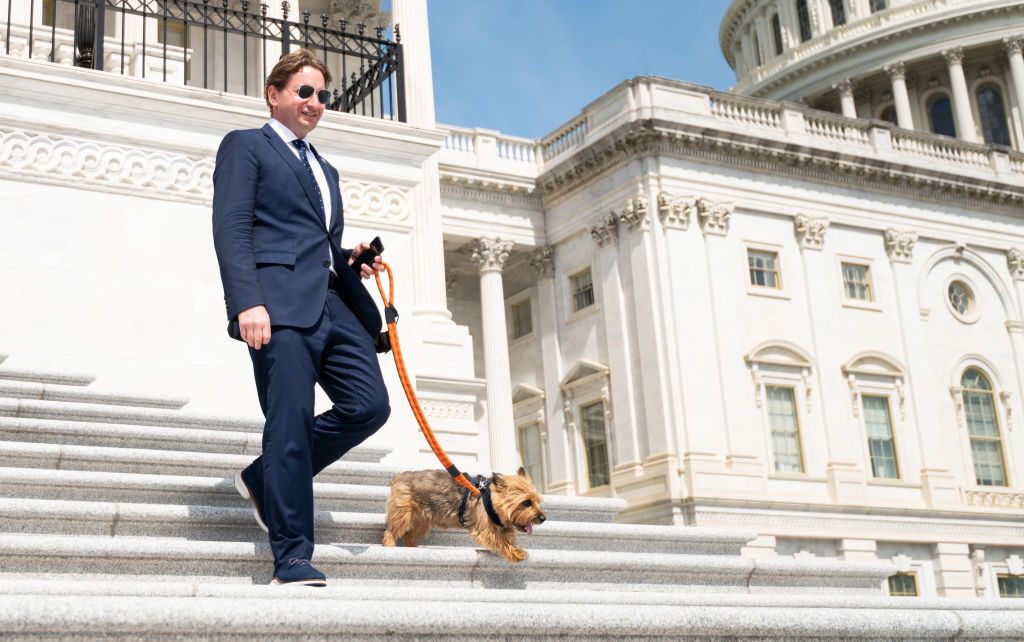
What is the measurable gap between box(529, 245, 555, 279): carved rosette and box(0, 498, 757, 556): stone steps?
28410 millimetres

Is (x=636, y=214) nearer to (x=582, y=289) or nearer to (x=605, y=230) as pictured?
(x=605, y=230)

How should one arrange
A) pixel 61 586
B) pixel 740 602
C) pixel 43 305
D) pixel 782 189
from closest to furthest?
pixel 61 586 < pixel 740 602 < pixel 43 305 < pixel 782 189

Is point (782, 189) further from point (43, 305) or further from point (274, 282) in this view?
point (274, 282)

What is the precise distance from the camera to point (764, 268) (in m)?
33.0

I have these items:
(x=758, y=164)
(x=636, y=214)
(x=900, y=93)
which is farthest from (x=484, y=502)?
(x=900, y=93)

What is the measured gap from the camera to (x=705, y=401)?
3023 centimetres

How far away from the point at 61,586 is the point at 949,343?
34.7 metres

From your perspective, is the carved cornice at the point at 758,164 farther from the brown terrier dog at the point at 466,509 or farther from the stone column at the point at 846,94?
the brown terrier dog at the point at 466,509

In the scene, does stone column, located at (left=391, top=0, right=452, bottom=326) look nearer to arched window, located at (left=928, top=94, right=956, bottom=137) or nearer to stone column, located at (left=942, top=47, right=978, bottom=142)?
stone column, located at (left=942, top=47, right=978, bottom=142)

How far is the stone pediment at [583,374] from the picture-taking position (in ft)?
106

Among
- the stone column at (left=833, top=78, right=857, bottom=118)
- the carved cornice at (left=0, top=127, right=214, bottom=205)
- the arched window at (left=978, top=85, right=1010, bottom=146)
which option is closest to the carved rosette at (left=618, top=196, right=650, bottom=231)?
the carved cornice at (left=0, top=127, right=214, bottom=205)

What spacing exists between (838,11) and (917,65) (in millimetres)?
5755

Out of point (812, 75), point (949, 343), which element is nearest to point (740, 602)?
point (949, 343)

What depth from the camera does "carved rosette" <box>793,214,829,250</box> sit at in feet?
110
